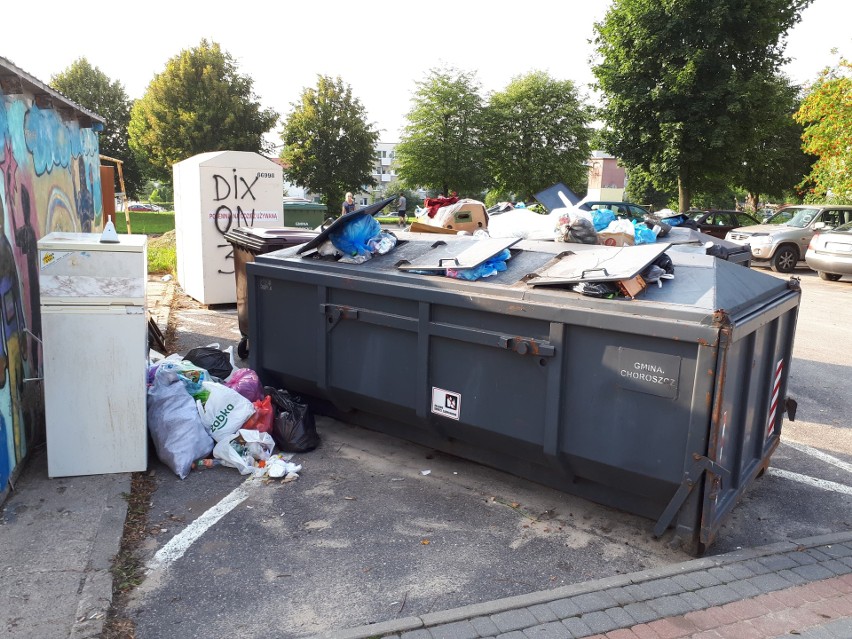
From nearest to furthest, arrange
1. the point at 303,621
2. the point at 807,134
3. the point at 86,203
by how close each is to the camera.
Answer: the point at 303,621 → the point at 86,203 → the point at 807,134

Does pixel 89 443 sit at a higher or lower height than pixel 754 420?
lower

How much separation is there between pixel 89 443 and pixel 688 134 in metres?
20.7

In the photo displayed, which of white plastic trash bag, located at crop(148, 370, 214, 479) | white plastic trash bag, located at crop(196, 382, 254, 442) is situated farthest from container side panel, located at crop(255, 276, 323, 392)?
white plastic trash bag, located at crop(148, 370, 214, 479)

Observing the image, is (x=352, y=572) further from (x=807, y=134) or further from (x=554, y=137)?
(x=554, y=137)

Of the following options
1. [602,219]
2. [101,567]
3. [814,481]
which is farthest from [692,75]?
[101,567]

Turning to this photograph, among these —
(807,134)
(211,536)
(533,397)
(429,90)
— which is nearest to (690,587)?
(533,397)

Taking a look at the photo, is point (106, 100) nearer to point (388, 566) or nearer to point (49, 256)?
point (49, 256)

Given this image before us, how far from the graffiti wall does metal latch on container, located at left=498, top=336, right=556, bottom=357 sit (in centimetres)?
291

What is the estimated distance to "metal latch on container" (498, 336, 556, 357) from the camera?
3.68 metres

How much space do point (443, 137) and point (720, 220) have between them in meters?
18.8

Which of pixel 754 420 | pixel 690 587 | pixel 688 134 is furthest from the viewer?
pixel 688 134

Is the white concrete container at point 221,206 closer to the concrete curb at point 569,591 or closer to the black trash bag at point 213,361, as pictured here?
the black trash bag at point 213,361

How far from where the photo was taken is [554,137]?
37.6 metres

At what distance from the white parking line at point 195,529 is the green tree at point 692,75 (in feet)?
64.7
